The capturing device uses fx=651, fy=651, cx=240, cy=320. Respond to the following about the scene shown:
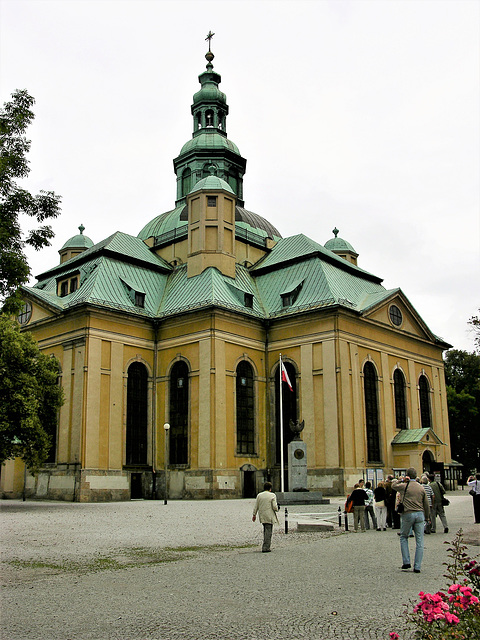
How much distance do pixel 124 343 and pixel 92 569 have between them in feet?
103

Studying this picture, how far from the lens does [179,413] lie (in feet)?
143

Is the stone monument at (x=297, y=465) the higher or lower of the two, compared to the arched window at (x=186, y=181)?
lower

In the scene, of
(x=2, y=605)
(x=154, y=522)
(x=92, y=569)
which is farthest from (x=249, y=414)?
(x=2, y=605)

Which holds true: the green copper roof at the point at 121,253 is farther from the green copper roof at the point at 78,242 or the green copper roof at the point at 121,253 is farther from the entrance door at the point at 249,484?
the entrance door at the point at 249,484

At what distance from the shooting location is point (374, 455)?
43875mm

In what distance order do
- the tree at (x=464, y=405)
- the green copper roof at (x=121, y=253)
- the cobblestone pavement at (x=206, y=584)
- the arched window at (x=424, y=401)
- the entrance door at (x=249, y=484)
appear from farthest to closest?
1. the tree at (x=464, y=405)
2. the arched window at (x=424, y=401)
3. the green copper roof at (x=121, y=253)
4. the entrance door at (x=249, y=484)
5. the cobblestone pavement at (x=206, y=584)

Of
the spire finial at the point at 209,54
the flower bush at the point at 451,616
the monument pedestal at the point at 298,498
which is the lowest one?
the monument pedestal at the point at 298,498

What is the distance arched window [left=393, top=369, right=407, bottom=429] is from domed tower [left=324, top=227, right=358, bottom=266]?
16.4 metres

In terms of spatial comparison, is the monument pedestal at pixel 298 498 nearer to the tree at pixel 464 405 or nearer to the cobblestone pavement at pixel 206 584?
the cobblestone pavement at pixel 206 584

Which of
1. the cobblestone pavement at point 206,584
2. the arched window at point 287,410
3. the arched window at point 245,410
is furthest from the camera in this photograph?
the arched window at point 287,410

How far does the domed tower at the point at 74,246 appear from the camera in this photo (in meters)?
61.0

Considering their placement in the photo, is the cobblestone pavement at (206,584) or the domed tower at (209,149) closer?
the cobblestone pavement at (206,584)

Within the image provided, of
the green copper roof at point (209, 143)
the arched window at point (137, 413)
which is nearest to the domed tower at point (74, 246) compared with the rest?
the green copper roof at point (209, 143)

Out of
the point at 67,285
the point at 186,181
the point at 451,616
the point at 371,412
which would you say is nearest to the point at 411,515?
the point at 451,616
